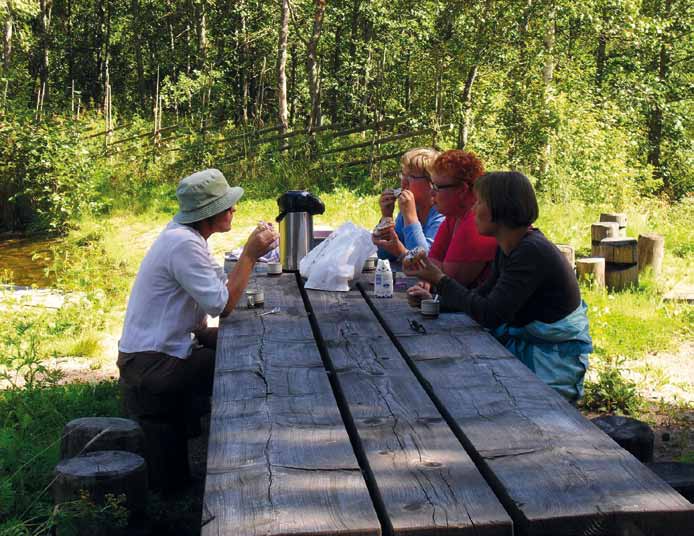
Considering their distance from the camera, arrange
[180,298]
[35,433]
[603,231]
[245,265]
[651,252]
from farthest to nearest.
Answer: [603,231] → [651,252] → [35,433] → [245,265] → [180,298]

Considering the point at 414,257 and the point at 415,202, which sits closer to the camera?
the point at 414,257

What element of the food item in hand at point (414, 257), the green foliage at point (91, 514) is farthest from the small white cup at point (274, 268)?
the green foliage at point (91, 514)

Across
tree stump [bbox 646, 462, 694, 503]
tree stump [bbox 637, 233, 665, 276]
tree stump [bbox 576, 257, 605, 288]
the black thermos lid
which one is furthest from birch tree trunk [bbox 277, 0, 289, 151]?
tree stump [bbox 646, 462, 694, 503]

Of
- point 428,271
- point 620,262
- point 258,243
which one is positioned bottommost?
point 620,262

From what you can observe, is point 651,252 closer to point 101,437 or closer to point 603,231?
point 603,231

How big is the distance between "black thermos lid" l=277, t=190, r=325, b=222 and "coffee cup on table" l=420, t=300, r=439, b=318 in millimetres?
1425

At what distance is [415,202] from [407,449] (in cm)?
317

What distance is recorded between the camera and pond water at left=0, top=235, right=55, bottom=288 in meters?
11.7

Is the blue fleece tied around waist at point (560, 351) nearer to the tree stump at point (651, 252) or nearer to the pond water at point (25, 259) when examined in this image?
the tree stump at point (651, 252)

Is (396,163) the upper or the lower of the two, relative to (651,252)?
upper

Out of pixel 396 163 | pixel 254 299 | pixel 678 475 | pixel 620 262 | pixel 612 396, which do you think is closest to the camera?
pixel 678 475

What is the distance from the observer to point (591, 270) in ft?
25.0

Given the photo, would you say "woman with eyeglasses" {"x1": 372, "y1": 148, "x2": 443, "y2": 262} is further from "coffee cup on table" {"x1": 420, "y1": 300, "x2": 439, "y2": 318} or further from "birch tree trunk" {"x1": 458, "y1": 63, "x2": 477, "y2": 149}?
"birch tree trunk" {"x1": 458, "y1": 63, "x2": 477, "y2": 149}

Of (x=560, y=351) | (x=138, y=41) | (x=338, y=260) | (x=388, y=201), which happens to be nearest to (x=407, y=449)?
(x=560, y=351)
